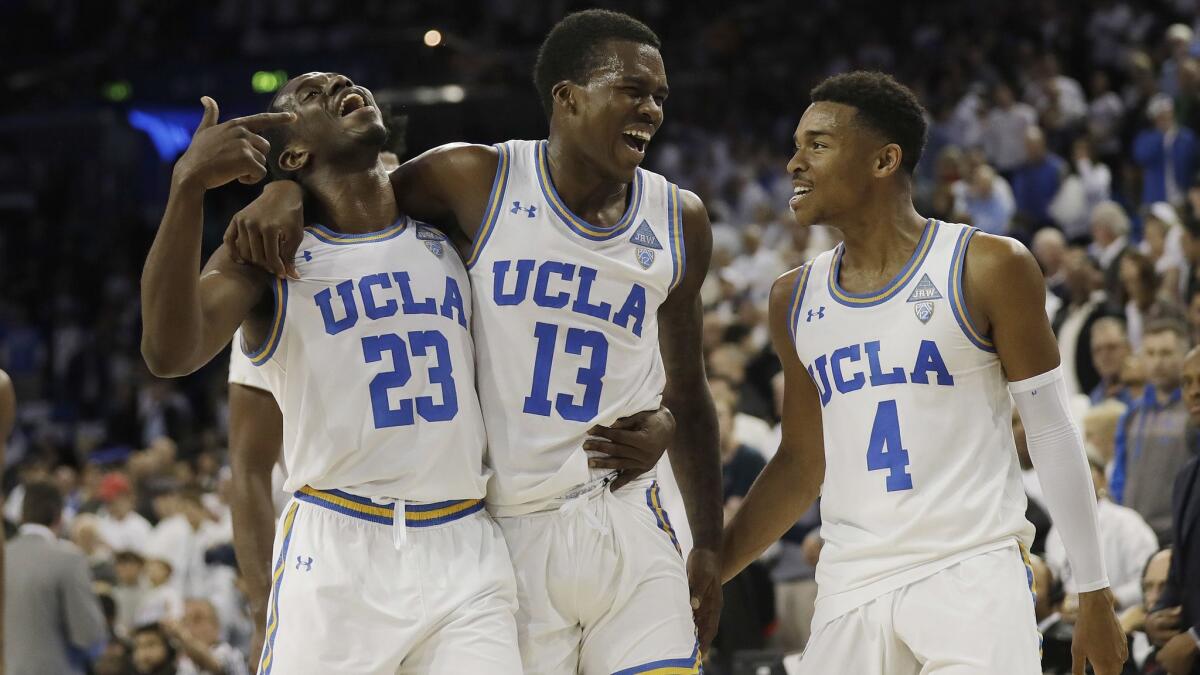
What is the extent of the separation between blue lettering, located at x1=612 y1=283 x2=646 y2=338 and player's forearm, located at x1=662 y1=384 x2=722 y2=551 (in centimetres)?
34

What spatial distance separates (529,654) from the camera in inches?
147

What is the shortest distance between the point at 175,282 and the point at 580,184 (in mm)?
1145

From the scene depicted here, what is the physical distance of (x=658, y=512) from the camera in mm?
4004

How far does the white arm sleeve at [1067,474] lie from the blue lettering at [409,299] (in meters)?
1.47

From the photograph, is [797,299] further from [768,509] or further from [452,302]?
[452,302]

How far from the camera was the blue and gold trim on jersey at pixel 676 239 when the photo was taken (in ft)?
13.2

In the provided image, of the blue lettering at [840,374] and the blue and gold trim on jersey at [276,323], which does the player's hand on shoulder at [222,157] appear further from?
the blue lettering at [840,374]

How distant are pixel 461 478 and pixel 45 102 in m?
18.8

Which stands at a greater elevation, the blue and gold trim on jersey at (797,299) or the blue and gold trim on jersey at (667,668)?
the blue and gold trim on jersey at (797,299)

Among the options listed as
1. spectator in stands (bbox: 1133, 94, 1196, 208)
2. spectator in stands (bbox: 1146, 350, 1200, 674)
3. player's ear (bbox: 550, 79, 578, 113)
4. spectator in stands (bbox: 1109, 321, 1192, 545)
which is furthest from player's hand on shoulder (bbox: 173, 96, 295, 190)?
spectator in stands (bbox: 1133, 94, 1196, 208)

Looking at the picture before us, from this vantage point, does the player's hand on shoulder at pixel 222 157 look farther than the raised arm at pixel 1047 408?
No

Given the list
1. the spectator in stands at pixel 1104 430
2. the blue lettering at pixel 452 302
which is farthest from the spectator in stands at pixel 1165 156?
the blue lettering at pixel 452 302

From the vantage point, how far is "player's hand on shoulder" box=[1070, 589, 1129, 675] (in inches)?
144

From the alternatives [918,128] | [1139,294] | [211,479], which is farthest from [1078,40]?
[918,128]
